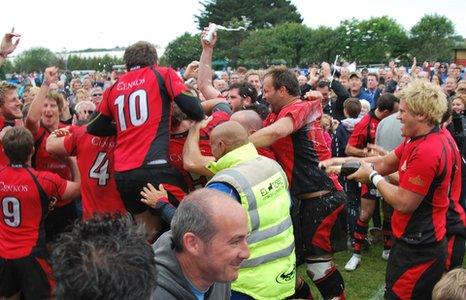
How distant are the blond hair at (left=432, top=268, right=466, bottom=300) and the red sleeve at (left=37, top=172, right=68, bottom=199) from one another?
319cm

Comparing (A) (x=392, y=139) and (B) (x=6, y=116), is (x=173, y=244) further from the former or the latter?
(A) (x=392, y=139)

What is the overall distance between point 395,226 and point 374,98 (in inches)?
324

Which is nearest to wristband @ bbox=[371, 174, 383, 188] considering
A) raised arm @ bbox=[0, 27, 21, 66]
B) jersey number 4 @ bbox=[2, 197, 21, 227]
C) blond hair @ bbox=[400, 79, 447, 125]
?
blond hair @ bbox=[400, 79, 447, 125]

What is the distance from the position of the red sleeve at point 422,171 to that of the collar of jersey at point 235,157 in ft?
3.67

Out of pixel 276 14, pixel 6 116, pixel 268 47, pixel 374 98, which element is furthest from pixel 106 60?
pixel 6 116

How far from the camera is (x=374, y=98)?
11719 mm

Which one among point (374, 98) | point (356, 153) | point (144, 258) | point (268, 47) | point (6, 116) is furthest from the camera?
point (268, 47)

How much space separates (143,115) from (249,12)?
7078cm

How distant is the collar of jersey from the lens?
3264 millimetres

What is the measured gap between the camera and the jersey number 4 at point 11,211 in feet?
14.6

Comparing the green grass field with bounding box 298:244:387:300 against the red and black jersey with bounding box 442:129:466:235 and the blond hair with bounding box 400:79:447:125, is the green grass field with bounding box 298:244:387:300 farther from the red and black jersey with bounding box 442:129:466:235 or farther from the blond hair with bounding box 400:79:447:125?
the blond hair with bounding box 400:79:447:125

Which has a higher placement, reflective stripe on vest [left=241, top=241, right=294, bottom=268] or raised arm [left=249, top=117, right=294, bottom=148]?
raised arm [left=249, top=117, right=294, bottom=148]

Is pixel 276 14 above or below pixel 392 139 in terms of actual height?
above

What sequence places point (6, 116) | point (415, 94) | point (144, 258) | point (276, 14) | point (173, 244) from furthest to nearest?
point (276, 14) → point (6, 116) → point (415, 94) → point (173, 244) → point (144, 258)
